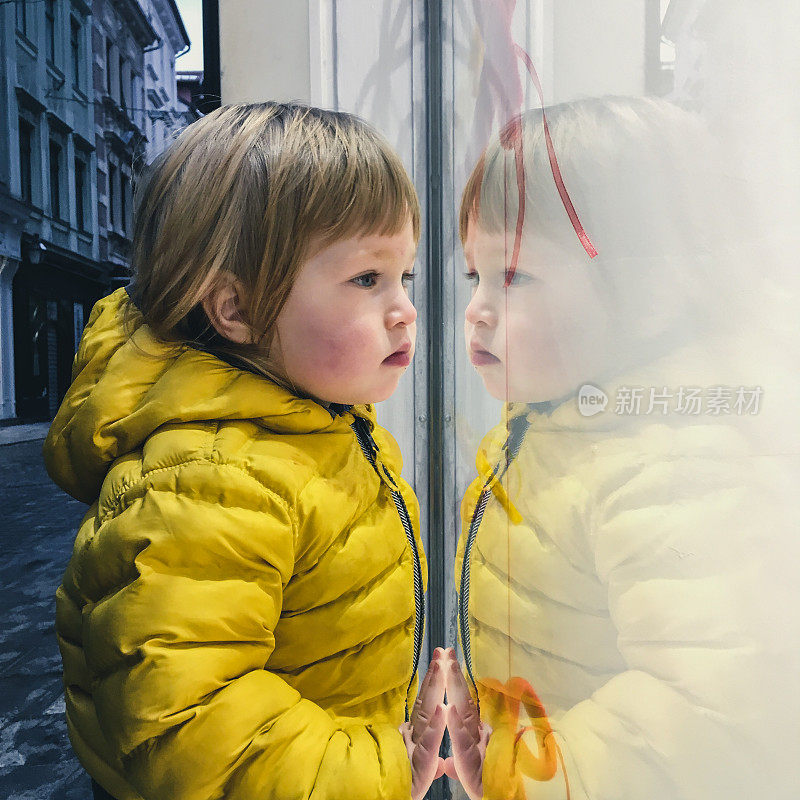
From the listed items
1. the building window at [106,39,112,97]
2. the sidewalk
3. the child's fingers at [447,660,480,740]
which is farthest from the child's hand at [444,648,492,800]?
the building window at [106,39,112,97]

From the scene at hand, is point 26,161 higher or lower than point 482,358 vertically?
higher

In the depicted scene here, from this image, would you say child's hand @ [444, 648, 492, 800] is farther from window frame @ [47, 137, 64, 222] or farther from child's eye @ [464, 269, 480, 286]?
window frame @ [47, 137, 64, 222]

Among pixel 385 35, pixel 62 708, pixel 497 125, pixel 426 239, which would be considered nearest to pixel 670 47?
pixel 497 125

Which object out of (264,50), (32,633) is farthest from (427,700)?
(32,633)

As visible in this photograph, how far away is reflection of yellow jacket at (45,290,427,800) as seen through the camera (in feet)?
1.43

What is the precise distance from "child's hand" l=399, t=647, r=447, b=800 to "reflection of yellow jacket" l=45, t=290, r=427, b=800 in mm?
19

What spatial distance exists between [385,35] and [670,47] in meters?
1.01

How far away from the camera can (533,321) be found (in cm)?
43

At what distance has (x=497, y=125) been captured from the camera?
552 mm

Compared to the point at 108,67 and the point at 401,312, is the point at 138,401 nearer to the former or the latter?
the point at 401,312

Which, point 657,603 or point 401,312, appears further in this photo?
point 401,312

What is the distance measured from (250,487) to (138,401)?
15 centimetres

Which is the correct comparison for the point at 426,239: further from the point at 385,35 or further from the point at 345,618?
the point at 345,618

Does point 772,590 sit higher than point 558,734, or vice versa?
point 772,590
